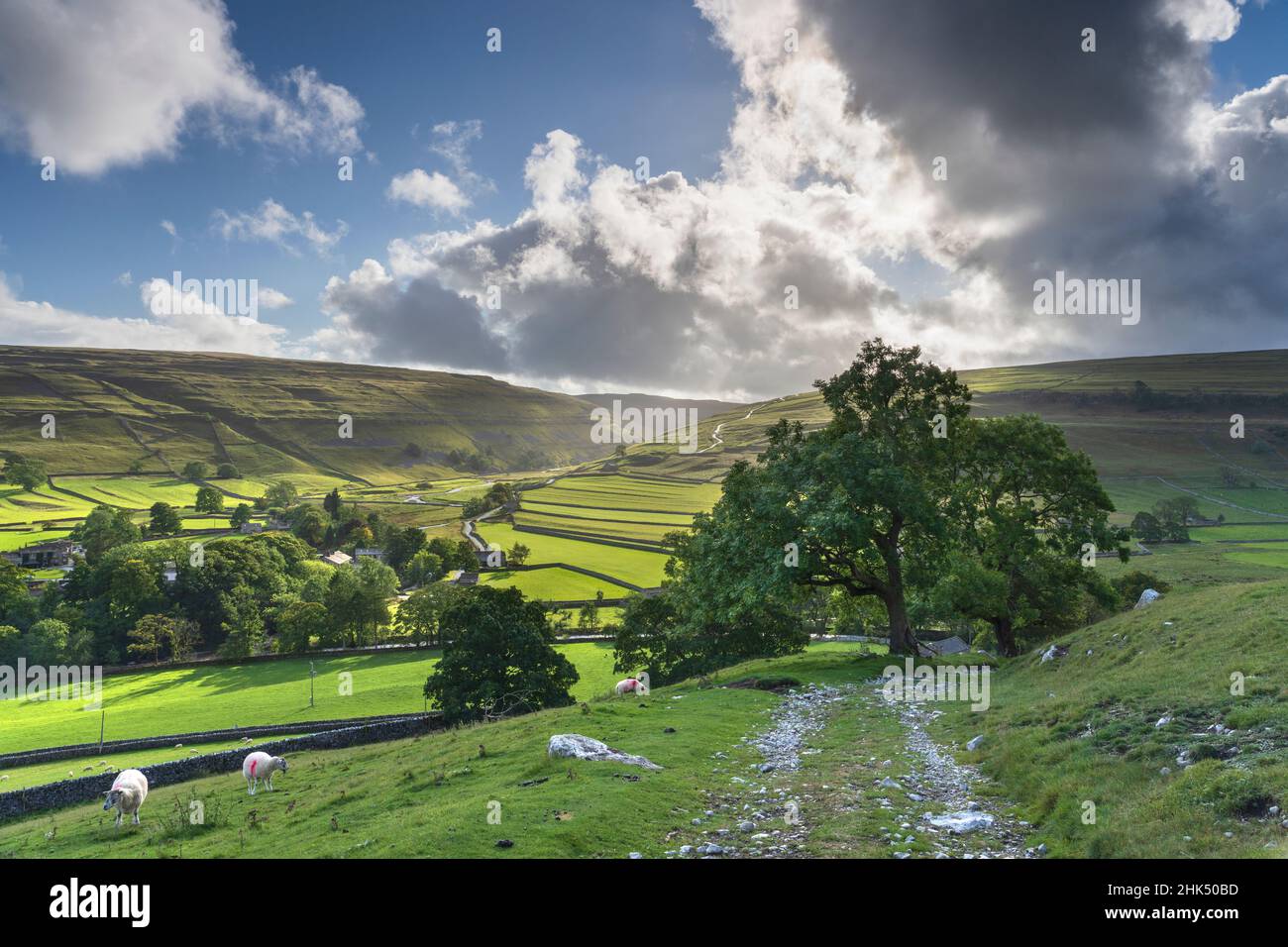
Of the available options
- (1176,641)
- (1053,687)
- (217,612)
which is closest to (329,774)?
(1053,687)

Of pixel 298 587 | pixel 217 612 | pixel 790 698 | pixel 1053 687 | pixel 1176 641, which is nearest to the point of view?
pixel 1176 641

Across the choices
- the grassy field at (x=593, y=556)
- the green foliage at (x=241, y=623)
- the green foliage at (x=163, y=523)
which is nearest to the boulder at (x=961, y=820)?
the grassy field at (x=593, y=556)

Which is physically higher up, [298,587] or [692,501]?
[692,501]

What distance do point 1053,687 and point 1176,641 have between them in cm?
343

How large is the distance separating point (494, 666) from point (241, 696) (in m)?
37.0

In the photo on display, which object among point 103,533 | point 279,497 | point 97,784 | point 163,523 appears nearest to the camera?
point 97,784

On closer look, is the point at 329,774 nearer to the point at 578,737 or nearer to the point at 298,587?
the point at 578,737

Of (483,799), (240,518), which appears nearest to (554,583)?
(483,799)

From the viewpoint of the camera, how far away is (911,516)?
101 ft

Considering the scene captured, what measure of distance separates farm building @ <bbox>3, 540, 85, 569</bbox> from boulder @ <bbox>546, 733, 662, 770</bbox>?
144754mm

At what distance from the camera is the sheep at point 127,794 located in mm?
21703

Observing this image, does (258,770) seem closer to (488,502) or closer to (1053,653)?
(1053,653)

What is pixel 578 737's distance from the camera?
1648cm

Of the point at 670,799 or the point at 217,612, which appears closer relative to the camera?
the point at 670,799
